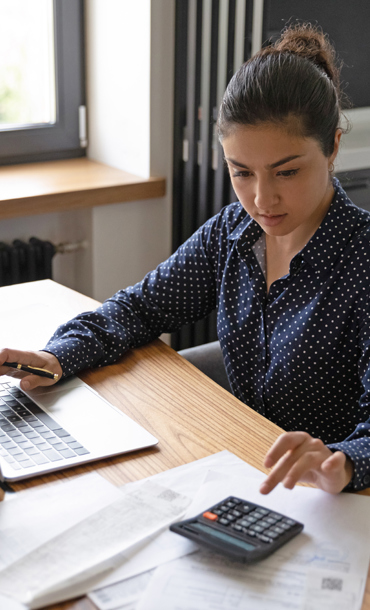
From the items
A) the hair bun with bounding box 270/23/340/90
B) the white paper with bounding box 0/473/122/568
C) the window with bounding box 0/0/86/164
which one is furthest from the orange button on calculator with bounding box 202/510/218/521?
the window with bounding box 0/0/86/164

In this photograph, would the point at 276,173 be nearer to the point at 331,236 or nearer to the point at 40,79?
the point at 331,236

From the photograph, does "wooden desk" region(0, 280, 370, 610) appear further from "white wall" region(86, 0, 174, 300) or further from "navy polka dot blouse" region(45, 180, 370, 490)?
"white wall" region(86, 0, 174, 300)

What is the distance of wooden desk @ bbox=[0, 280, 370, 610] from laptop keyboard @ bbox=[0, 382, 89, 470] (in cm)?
4

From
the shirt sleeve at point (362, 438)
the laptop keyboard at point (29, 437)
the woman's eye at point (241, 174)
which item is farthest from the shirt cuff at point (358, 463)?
the woman's eye at point (241, 174)

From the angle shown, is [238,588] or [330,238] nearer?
[238,588]

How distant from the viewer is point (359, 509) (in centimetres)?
92

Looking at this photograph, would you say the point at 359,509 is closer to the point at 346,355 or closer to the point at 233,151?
the point at 346,355

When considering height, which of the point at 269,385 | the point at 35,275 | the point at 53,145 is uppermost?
the point at 53,145

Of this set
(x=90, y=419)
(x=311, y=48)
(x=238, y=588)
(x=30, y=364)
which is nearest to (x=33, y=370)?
(x=30, y=364)

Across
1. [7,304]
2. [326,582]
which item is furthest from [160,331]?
[326,582]

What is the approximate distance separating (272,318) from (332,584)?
62 centimetres

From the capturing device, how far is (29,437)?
3.56 feet

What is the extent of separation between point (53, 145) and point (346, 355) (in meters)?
1.73

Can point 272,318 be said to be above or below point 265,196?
below
